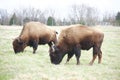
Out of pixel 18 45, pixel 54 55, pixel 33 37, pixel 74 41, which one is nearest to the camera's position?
pixel 54 55

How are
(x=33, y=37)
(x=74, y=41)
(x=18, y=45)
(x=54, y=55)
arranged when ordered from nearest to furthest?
(x=54, y=55) → (x=74, y=41) → (x=18, y=45) → (x=33, y=37)

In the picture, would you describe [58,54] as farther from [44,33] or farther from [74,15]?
[74,15]

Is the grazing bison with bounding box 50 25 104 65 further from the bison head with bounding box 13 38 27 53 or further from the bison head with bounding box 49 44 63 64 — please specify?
the bison head with bounding box 13 38 27 53

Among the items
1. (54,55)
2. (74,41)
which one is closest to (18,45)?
(54,55)

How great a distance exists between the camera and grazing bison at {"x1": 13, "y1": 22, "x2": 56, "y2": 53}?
21.0m

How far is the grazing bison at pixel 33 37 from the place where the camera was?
2098cm

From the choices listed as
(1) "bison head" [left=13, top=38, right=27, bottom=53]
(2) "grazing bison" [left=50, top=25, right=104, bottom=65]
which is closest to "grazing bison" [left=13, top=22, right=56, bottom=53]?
(1) "bison head" [left=13, top=38, right=27, bottom=53]

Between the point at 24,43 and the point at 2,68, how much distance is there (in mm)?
7465

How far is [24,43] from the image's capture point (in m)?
21.2

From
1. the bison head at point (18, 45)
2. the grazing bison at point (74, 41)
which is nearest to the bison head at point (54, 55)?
the grazing bison at point (74, 41)

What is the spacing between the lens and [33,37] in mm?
21609

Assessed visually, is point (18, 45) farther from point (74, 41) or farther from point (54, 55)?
point (74, 41)

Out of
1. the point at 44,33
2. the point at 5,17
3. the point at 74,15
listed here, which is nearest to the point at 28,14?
the point at 5,17

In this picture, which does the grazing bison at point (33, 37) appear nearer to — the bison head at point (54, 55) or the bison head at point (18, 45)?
the bison head at point (18, 45)
